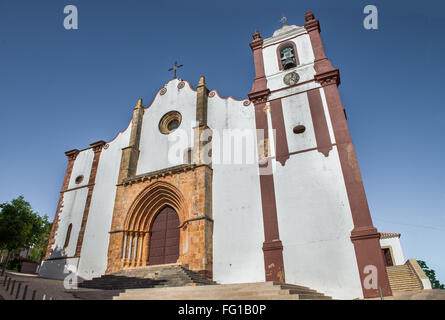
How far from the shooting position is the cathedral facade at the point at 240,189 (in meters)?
10.8

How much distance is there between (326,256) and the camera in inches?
414

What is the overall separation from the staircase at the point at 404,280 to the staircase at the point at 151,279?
937cm

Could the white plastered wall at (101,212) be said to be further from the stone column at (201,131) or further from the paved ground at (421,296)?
the paved ground at (421,296)

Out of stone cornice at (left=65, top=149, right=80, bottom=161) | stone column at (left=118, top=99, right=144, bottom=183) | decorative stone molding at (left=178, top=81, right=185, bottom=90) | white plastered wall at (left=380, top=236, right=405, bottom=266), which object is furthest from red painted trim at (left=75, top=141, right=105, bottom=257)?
white plastered wall at (left=380, top=236, right=405, bottom=266)

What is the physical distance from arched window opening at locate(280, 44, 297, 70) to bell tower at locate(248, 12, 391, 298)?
0.23 ft

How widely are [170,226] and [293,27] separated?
13167 mm

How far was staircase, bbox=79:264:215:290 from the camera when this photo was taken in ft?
35.6

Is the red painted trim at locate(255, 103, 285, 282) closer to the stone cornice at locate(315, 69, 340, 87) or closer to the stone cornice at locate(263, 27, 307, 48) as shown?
the stone cornice at locate(315, 69, 340, 87)

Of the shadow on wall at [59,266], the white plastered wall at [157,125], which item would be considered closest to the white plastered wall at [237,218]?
the white plastered wall at [157,125]

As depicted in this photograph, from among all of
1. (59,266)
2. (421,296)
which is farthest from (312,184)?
(59,266)

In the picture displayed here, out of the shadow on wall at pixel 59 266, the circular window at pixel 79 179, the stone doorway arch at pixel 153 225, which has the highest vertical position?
the circular window at pixel 79 179

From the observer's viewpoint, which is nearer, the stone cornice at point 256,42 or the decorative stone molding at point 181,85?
the stone cornice at point 256,42
